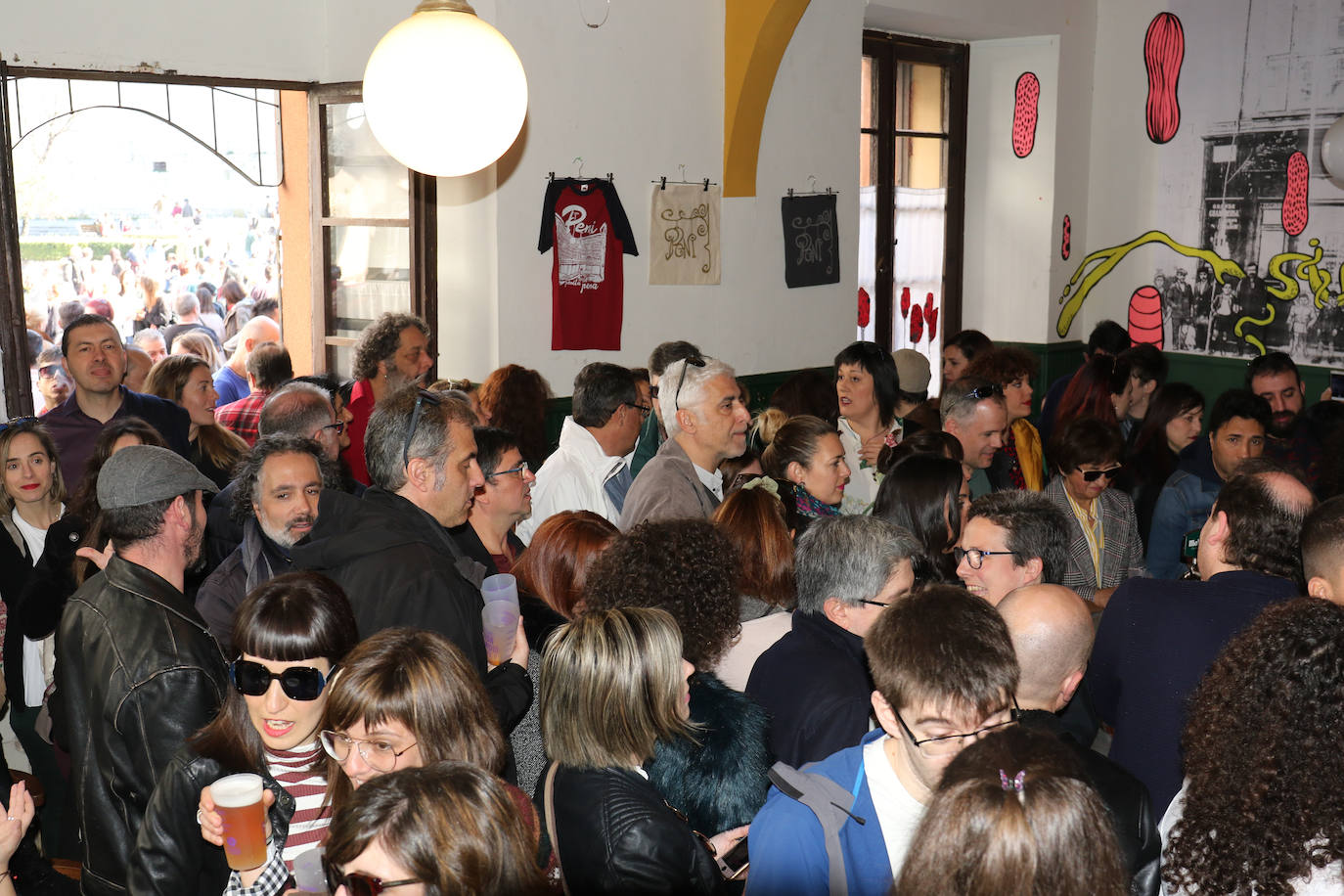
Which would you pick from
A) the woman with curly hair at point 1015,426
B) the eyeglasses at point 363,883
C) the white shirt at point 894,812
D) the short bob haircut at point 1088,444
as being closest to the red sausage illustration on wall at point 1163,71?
the woman with curly hair at point 1015,426

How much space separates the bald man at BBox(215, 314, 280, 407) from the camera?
19.9 feet

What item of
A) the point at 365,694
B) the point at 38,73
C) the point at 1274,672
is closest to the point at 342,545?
the point at 365,694

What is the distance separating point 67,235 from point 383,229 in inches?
99.4

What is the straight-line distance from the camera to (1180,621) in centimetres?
239

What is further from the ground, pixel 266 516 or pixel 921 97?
pixel 921 97

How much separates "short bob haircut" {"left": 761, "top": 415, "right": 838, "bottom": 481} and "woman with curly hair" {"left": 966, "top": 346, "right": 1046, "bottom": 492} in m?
1.11

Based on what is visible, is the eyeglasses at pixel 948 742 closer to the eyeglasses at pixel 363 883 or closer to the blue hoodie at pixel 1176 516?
the eyeglasses at pixel 363 883

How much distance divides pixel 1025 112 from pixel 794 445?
5604 millimetres

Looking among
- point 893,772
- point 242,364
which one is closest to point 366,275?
point 242,364

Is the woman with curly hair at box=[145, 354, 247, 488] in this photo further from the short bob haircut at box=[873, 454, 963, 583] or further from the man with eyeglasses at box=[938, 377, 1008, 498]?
the man with eyeglasses at box=[938, 377, 1008, 498]

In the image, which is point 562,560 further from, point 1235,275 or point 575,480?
point 1235,275

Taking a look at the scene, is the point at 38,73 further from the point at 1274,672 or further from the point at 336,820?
the point at 1274,672

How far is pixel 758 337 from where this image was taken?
272 inches

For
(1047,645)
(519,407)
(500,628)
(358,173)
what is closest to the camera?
(1047,645)
